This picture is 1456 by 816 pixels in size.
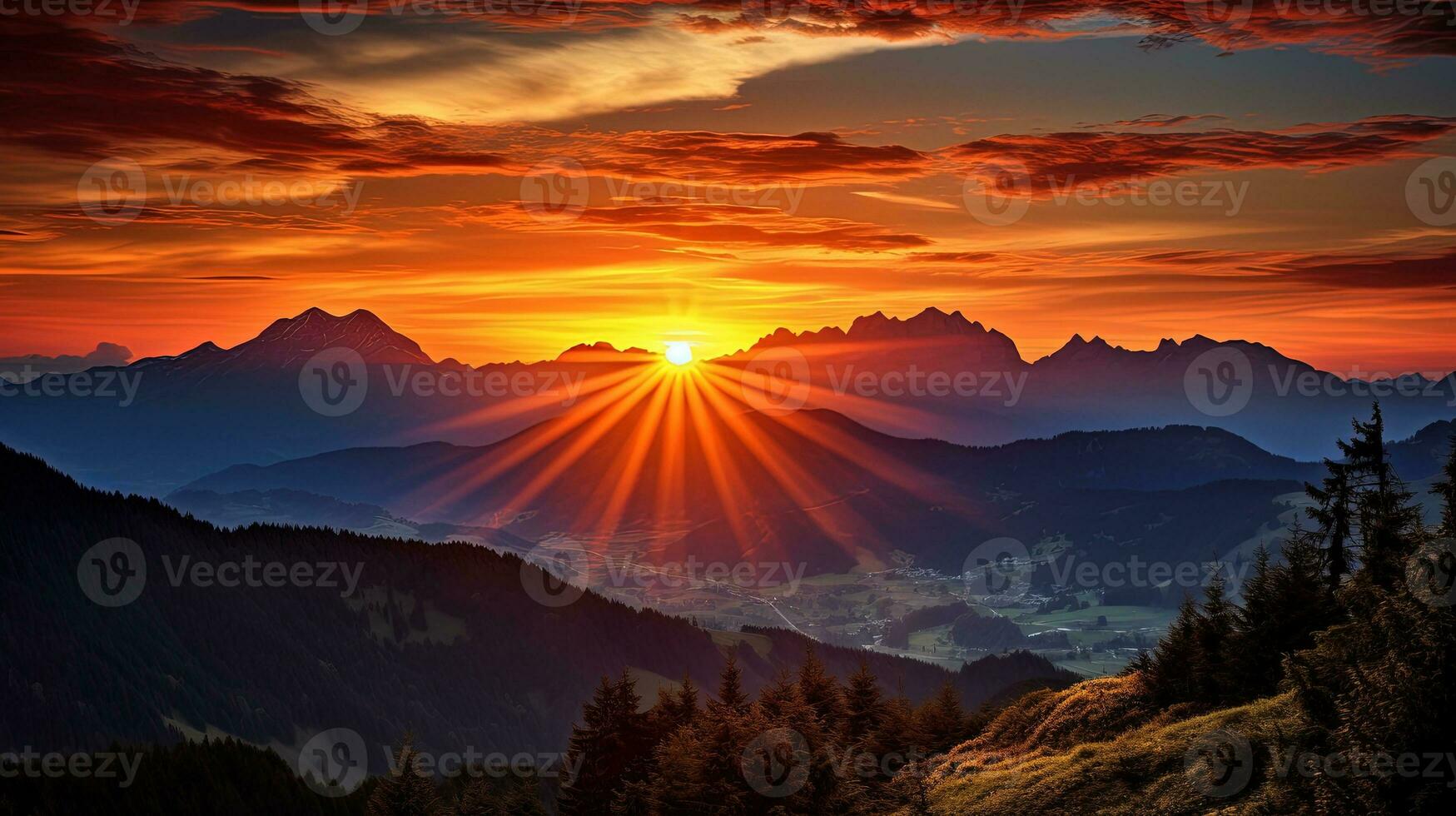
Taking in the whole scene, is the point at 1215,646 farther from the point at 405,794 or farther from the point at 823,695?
the point at 405,794

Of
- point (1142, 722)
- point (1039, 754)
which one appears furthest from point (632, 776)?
point (1142, 722)

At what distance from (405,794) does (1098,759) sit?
34.3 metres

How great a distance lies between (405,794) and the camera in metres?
52.6

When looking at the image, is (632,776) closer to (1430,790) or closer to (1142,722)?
(1142,722)

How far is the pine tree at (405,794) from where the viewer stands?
52281 mm

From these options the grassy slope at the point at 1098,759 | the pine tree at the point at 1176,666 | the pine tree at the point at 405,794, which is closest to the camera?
the grassy slope at the point at 1098,759

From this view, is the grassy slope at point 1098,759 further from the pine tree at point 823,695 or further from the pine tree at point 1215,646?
the pine tree at point 823,695

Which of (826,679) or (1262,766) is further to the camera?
(826,679)

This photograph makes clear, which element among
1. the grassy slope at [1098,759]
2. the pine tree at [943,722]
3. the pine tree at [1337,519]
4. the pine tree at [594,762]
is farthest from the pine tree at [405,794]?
the pine tree at [1337,519]

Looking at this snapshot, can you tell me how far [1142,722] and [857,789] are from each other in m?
14.7

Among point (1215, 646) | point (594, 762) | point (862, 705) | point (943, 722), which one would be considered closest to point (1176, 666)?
point (1215, 646)

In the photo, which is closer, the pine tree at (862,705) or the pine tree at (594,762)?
the pine tree at (594,762)

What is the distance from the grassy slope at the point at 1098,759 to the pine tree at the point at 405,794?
26067mm

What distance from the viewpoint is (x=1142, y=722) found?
50469mm
